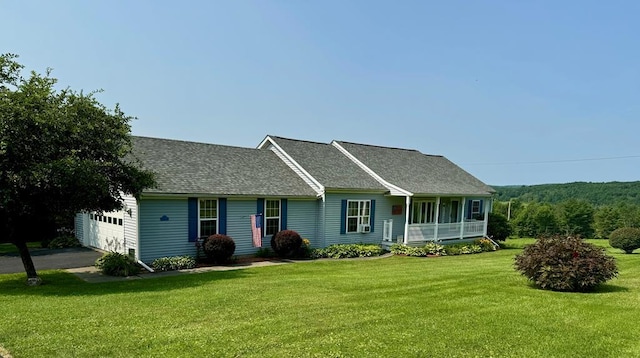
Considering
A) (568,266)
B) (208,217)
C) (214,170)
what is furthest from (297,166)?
(568,266)

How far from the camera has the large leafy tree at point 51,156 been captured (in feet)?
34.1

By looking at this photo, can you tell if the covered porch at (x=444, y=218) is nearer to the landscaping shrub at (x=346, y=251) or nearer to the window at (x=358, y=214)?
the window at (x=358, y=214)

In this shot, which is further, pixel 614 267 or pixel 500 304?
pixel 614 267

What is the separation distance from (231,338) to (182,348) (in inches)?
30.0

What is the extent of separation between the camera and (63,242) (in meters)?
19.2

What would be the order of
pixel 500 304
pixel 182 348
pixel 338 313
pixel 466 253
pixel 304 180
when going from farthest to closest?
pixel 466 253
pixel 304 180
pixel 500 304
pixel 338 313
pixel 182 348

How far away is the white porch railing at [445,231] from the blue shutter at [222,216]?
956 centimetres

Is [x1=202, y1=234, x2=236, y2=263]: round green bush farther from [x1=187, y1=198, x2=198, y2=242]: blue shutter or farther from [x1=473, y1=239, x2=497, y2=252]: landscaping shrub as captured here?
[x1=473, y1=239, x2=497, y2=252]: landscaping shrub

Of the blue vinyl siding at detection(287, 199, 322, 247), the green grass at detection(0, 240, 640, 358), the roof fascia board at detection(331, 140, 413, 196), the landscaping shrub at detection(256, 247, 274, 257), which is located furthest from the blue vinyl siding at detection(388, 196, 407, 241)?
the green grass at detection(0, 240, 640, 358)

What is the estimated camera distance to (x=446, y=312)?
827 centimetres

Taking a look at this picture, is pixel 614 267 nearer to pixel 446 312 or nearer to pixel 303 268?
pixel 446 312

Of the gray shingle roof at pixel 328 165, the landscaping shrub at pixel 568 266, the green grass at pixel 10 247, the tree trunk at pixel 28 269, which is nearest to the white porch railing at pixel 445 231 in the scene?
the gray shingle roof at pixel 328 165

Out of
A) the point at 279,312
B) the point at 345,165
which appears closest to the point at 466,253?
the point at 345,165

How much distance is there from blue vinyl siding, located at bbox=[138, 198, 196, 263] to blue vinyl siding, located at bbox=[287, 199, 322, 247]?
15.7 feet
